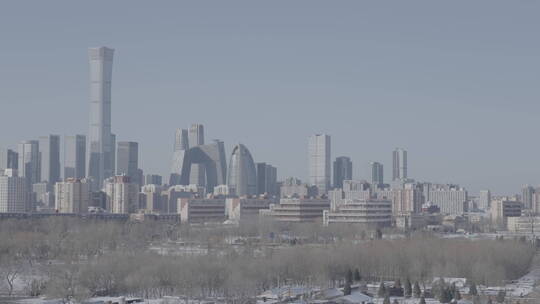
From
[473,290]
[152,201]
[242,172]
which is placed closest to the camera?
[473,290]

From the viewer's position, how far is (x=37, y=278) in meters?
48.9

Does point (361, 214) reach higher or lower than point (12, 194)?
lower

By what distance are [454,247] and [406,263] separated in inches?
198

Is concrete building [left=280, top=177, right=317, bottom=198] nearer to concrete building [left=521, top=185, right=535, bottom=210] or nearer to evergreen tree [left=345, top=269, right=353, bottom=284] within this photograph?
concrete building [left=521, top=185, right=535, bottom=210]

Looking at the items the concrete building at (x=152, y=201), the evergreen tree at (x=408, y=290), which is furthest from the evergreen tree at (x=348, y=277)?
the concrete building at (x=152, y=201)

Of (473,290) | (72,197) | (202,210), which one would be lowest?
(473,290)

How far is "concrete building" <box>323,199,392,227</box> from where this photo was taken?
3816 inches

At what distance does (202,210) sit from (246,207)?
531 centimetres

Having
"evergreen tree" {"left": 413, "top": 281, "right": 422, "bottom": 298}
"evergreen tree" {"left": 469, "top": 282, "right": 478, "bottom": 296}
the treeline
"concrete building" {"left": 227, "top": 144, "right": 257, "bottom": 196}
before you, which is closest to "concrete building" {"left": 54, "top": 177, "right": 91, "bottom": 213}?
"concrete building" {"left": 227, "top": 144, "right": 257, "bottom": 196}

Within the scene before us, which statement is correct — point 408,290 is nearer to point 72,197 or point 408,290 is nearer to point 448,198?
point 72,197

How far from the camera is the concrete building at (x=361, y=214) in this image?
96.9 meters

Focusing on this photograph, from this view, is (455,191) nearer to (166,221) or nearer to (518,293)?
(166,221)

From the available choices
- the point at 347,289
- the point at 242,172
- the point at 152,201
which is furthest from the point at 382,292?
the point at 242,172

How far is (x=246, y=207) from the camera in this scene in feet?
394
